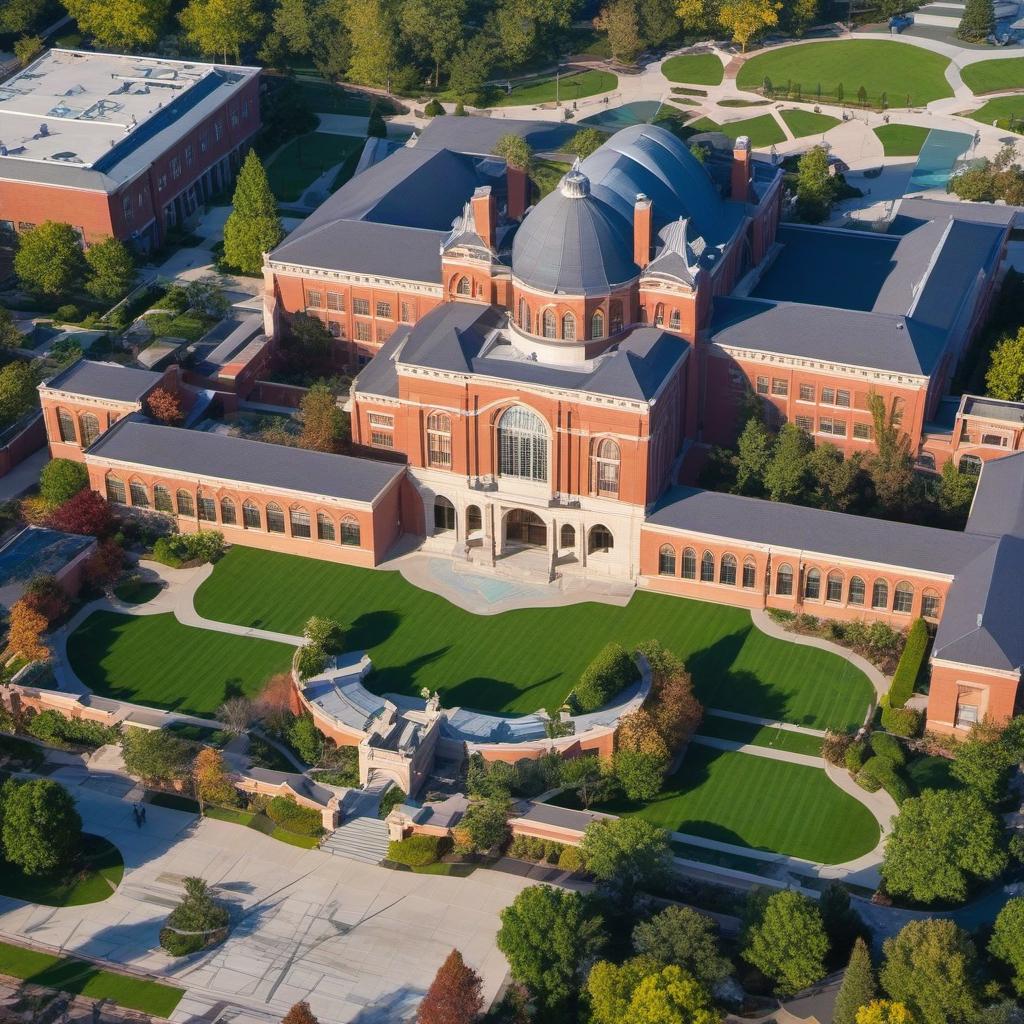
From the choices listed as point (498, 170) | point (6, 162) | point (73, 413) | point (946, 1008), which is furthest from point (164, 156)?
point (946, 1008)

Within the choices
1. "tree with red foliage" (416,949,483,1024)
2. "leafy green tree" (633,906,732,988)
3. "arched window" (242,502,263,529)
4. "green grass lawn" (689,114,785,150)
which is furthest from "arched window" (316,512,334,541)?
"green grass lawn" (689,114,785,150)

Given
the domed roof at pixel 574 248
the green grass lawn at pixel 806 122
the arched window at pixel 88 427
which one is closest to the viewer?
the domed roof at pixel 574 248

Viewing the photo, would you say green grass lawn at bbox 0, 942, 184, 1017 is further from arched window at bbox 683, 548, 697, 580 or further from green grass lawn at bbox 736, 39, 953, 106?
green grass lawn at bbox 736, 39, 953, 106

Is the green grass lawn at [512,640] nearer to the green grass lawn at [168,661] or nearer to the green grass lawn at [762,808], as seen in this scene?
the green grass lawn at [168,661]

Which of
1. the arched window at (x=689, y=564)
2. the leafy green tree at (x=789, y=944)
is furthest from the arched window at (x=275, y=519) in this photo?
the leafy green tree at (x=789, y=944)

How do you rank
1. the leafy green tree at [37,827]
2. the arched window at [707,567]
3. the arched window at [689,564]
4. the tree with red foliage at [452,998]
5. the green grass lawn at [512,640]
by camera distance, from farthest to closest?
the arched window at [689,564], the arched window at [707,567], the green grass lawn at [512,640], the leafy green tree at [37,827], the tree with red foliage at [452,998]

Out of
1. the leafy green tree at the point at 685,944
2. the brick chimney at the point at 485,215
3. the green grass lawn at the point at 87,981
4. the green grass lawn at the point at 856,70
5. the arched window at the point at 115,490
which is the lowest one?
the green grass lawn at the point at 87,981

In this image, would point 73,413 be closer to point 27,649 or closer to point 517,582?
point 27,649

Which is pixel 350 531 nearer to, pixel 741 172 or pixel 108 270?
pixel 741 172
